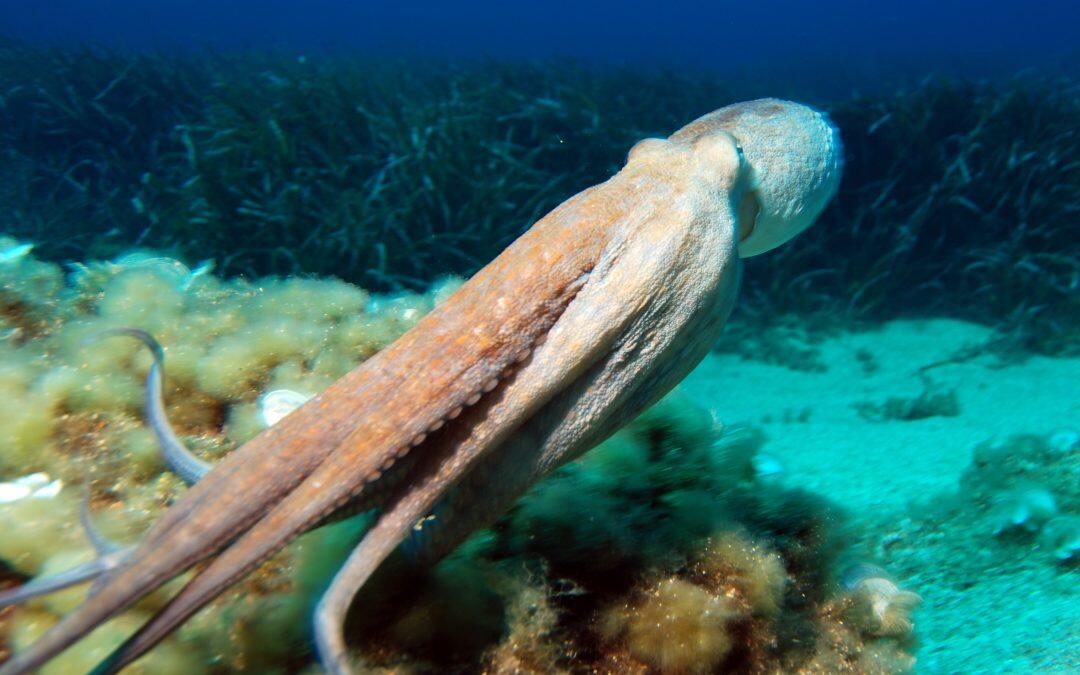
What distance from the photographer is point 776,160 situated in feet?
7.89

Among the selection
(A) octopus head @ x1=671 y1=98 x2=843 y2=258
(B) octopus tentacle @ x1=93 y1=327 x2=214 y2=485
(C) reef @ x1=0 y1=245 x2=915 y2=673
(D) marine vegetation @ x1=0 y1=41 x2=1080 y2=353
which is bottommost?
(D) marine vegetation @ x1=0 y1=41 x2=1080 y2=353

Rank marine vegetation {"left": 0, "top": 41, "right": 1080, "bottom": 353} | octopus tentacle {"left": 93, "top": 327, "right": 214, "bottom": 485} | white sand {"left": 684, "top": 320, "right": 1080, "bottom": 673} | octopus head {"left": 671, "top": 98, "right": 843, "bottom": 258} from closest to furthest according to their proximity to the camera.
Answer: octopus tentacle {"left": 93, "top": 327, "right": 214, "bottom": 485} → octopus head {"left": 671, "top": 98, "right": 843, "bottom": 258} → white sand {"left": 684, "top": 320, "right": 1080, "bottom": 673} → marine vegetation {"left": 0, "top": 41, "right": 1080, "bottom": 353}

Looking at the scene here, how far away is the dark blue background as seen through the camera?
27703 millimetres

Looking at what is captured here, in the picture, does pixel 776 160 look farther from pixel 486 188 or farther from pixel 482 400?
pixel 486 188

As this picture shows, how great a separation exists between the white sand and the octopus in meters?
2.00

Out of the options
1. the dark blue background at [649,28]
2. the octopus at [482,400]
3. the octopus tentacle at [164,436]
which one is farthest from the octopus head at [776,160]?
the dark blue background at [649,28]

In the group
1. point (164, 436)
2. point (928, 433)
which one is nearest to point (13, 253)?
point (164, 436)

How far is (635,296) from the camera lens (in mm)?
1729

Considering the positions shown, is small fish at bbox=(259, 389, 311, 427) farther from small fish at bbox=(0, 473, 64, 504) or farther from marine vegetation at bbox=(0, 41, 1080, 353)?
marine vegetation at bbox=(0, 41, 1080, 353)

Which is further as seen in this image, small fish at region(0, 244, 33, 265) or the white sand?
small fish at region(0, 244, 33, 265)

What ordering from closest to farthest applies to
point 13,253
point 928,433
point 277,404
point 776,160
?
1. point 277,404
2. point 776,160
3. point 13,253
4. point 928,433

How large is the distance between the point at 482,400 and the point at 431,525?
390mm

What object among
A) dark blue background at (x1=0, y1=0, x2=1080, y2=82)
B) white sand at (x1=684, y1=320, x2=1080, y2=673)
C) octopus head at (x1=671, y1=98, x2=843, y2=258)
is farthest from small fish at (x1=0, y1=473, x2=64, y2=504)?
dark blue background at (x1=0, y1=0, x2=1080, y2=82)

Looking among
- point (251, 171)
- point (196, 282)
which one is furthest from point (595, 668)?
point (251, 171)
